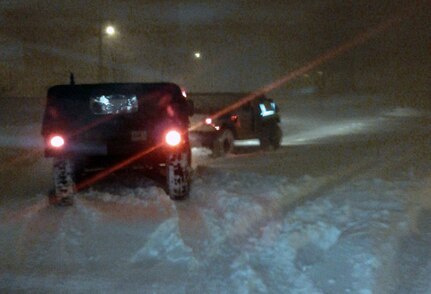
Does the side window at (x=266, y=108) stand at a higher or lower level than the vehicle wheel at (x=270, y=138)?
higher

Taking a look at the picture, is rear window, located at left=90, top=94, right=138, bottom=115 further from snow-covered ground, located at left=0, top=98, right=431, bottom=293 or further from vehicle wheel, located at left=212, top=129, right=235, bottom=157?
vehicle wheel, located at left=212, top=129, right=235, bottom=157

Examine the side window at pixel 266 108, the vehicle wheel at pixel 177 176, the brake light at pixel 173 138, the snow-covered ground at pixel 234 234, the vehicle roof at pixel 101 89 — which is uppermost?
the vehicle roof at pixel 101 89

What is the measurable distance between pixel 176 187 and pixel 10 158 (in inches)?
342

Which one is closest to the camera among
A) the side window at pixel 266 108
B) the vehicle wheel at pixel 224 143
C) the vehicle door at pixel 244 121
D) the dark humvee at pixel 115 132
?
the dark humvee at pixel 115 132

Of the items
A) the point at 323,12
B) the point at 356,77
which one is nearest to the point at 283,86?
Answer: the point at 356,77

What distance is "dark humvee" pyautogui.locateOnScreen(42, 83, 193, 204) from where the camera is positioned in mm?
8734

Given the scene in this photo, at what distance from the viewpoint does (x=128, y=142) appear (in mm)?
8852

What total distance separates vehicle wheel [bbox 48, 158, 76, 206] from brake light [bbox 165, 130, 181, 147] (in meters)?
1.37

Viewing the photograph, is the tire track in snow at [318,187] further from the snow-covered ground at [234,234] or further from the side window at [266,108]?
the side window at [266,108]

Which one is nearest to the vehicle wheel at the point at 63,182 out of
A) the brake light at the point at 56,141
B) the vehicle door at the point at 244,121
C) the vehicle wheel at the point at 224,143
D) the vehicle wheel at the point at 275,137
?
the brake light at the point at 56,141

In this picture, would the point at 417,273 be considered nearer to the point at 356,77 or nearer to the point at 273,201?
the point at 273,201

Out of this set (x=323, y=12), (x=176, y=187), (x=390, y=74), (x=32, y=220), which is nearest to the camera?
(x=32, y=220)

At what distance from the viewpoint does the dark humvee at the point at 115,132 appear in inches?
344

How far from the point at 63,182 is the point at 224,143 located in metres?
6.74
